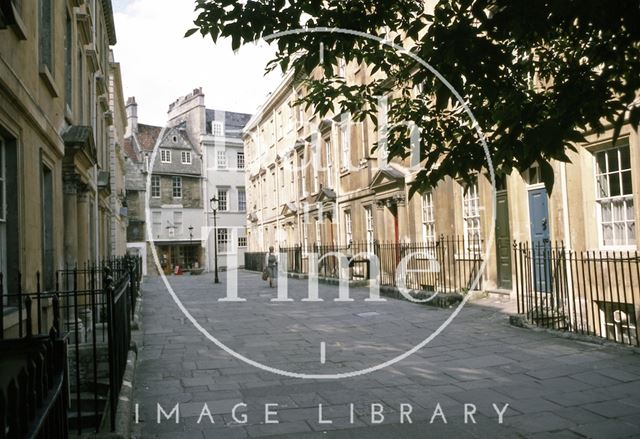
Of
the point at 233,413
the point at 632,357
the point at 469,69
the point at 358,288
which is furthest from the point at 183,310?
the point at 469,69

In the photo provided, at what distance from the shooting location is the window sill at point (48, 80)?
7.61m

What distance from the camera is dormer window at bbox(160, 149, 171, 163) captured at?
49.0 m

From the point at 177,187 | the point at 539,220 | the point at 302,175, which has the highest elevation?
the point at 177,187

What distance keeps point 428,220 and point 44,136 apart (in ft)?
39.0

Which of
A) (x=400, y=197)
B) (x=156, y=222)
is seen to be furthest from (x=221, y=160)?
(x=400, y=197)

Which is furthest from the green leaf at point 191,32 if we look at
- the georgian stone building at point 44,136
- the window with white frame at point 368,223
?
the window with white frame at point 368,223

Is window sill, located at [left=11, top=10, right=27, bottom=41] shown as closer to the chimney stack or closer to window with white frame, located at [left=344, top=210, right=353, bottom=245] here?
window with white frame, located at [left=344, top=210, right=353, bottom=245]

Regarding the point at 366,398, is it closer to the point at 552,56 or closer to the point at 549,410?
the point at 549,410

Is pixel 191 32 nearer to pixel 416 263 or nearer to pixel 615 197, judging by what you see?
pixel 615 197

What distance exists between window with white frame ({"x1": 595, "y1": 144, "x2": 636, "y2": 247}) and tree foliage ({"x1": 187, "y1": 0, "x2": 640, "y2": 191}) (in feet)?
15.1

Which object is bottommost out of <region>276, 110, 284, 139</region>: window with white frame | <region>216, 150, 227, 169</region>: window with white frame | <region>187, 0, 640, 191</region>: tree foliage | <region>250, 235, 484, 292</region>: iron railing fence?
<region>250, 235, 484, 292</region>: iron railing fence

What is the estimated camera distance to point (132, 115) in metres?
52.5

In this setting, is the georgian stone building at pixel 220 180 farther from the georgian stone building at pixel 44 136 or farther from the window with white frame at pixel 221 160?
the georgian stone building at pixel 44 136

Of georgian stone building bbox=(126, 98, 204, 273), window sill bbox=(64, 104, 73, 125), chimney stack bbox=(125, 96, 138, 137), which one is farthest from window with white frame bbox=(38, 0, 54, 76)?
chimney stack bbox=(125, 96, 138, 137)
